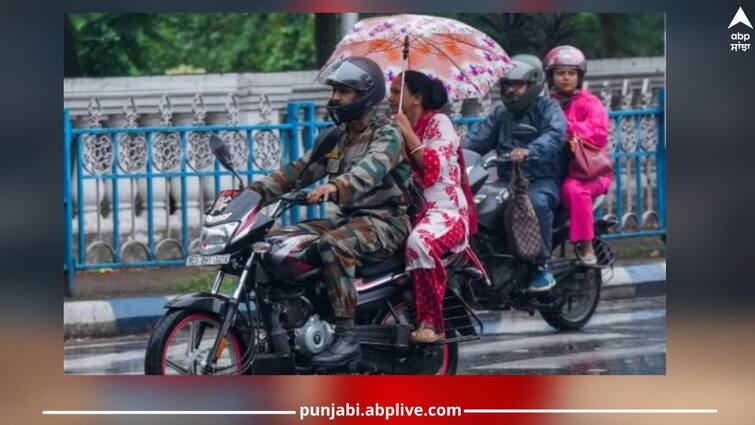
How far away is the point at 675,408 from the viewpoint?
648 cm

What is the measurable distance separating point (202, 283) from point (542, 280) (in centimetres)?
197

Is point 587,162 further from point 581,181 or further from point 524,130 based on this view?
point 524,130

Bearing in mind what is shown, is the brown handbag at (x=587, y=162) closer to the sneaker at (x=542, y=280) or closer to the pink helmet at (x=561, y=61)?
the pink helmet at (x=561, y=61)

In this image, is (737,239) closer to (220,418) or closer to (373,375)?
(373,375)

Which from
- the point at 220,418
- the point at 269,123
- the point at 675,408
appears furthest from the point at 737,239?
the point at 269,123

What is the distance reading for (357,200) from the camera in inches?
272

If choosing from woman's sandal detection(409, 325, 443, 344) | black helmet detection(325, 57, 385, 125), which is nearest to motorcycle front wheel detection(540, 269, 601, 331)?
woman's sandal detection(409, 325, 443, 344)

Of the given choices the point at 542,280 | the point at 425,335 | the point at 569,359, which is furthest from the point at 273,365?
the point at 542,280

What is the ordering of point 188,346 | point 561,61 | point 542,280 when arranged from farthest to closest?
point 542,280
point 561,61
point 188,346

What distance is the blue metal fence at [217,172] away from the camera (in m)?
8.60

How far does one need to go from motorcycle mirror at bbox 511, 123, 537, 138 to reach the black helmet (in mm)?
1207

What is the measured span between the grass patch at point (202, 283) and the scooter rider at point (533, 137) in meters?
1.52

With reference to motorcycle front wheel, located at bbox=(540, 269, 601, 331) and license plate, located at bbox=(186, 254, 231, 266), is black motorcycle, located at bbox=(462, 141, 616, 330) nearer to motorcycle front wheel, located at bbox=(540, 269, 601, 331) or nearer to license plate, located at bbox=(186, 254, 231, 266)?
motorcycle front wheel, located at bbox=(540, 269, 601, 331)

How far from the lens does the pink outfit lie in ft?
26.9
